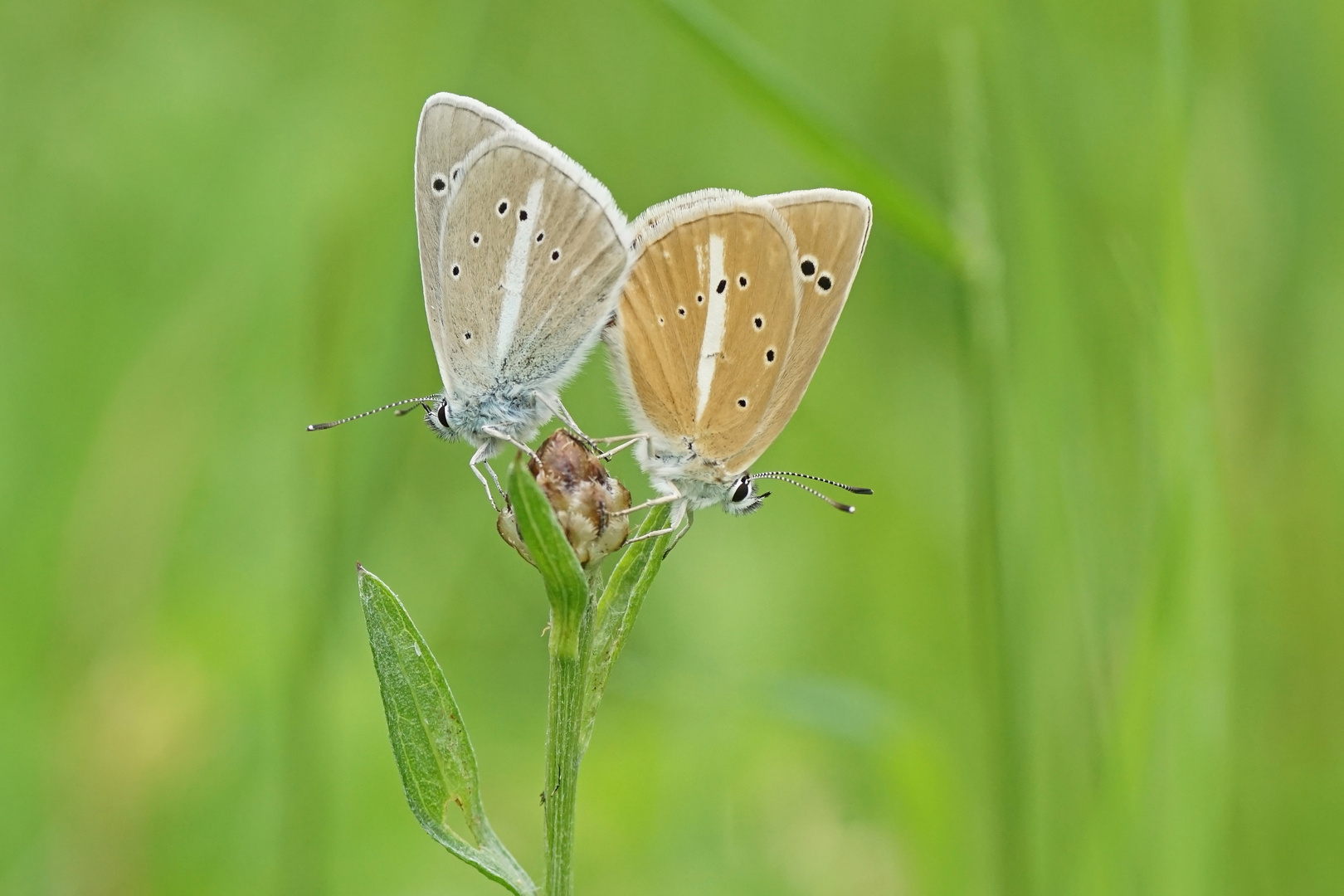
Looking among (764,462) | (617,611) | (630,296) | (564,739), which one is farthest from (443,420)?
(764,462)

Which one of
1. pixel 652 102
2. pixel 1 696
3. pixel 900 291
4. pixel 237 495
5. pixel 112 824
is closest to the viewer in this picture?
pixel 112 824

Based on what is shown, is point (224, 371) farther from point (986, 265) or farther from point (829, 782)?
point (986, 265)

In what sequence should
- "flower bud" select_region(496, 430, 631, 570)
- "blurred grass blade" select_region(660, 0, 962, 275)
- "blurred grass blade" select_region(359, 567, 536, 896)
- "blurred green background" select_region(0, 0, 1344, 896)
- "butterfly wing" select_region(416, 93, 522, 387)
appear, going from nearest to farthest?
"blurred grass blade" select_region(359, 567, 536, 896) → "flower bud" select_region(496, 430, 631, 570) → "blurred grass blade" select_region(660, 0, 962, 275) → "blurred green background" select_region(0, 0, 1344, 896) → "butterfly wing" select_region(416, 93, 522, 387)

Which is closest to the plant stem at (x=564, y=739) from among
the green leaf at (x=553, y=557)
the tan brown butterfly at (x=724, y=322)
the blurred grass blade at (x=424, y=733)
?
the green leaf at (x=553, y=557)

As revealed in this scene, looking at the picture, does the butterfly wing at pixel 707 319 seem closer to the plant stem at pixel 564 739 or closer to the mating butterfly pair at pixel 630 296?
the mating butterfly pair at pixel 630 296

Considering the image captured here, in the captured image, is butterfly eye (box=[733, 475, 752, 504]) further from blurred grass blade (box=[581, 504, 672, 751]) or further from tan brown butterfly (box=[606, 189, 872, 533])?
blurred grass blade (box=[581, 504, 672, 751])

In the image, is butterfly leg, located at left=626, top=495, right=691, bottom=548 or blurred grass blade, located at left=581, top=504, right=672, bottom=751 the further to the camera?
butterfly leg, located at left=626, top=495, right=691, bottom=548

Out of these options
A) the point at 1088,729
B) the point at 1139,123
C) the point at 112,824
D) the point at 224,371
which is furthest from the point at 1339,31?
the point at 112,824

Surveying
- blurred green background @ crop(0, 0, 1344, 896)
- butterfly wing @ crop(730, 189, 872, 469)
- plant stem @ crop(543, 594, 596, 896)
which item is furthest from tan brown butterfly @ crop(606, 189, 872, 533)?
plant stem @ crop(543, 594, 596, 896)
